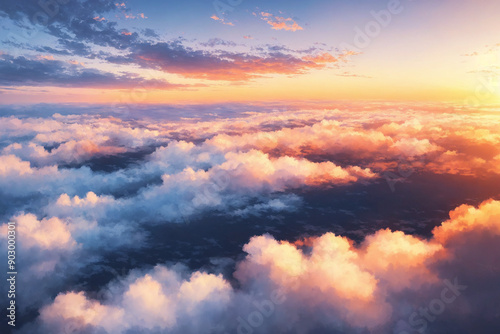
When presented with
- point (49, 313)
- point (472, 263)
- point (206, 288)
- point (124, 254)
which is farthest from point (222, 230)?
point (472, 263)

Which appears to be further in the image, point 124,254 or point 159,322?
point 124,254

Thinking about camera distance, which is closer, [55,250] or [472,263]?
[472,263]

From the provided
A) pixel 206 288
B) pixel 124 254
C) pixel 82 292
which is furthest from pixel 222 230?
pixel 82 292

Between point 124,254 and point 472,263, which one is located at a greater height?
point 472,263

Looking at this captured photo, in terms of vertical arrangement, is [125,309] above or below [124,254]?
above

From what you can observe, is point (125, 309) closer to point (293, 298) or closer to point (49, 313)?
point (49, 313)

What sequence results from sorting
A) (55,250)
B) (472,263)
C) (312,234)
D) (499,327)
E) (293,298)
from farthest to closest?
(312,234), (55,250), (472,263), (293,298), (499,327)

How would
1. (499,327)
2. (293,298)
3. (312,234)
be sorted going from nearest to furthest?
(499,327), (293,298), (312,234)

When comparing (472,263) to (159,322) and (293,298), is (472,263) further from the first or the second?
(159,322)

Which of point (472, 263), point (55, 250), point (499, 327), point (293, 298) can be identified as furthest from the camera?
point (55, 250)
